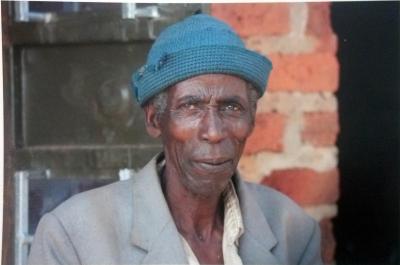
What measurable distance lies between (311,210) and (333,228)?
3 cm

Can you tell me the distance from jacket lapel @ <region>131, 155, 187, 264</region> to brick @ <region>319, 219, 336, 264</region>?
18cm

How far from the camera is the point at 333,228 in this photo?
2.57ft

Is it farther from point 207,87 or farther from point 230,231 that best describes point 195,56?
point 230,231

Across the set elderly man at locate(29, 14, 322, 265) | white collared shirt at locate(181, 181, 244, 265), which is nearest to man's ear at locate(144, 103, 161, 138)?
elderly man at locate(29, 14, 322, 265)

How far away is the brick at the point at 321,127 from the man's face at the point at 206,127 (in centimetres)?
9

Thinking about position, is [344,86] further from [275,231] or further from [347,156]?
[275,231]

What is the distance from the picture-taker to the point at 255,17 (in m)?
0.75

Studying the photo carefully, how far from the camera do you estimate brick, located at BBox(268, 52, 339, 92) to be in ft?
2.49

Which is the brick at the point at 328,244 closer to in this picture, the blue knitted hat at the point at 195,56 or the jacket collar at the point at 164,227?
the jacket collar at the point at 164,227

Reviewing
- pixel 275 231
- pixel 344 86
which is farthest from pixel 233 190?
pixel 344 86

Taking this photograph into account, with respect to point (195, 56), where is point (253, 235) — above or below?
below

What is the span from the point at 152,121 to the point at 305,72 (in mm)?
184

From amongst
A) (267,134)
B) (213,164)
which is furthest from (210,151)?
(267,134)

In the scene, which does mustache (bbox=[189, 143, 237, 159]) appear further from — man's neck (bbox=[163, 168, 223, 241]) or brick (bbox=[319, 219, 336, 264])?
brick (bbox=[319, 219, 336, 264])
